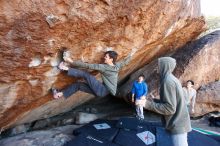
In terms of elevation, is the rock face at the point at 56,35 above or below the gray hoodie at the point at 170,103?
above

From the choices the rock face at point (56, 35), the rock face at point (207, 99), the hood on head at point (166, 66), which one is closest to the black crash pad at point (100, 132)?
the rock face at point (56, 35)

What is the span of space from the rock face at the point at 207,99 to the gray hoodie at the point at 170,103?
4.26 m

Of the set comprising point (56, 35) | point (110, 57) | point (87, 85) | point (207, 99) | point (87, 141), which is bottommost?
point (87, 141)

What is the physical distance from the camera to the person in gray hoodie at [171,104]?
13.3 ft

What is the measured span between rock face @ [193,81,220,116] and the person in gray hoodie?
422cm

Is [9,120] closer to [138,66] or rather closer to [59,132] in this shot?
[59,132]

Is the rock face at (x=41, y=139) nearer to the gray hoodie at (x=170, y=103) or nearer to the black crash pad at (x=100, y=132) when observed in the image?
the black crash pad at (x=100, y=132)

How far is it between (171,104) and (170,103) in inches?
0.6

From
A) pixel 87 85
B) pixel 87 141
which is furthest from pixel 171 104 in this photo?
pixel 87 141

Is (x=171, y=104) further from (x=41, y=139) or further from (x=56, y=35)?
(x=41, y=139)

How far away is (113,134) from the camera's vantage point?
260 inches

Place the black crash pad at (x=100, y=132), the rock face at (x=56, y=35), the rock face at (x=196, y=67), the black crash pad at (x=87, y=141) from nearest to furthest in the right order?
the rock face at (x=56, y=35)
the black crash pad at (x=87, y=141)
the black crash pad at (x=100, y=132)
the rock face at (x=196, y=67)

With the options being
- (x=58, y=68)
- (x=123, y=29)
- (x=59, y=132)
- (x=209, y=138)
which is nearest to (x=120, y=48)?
(x=123, y=29)

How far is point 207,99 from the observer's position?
27.4 feet
